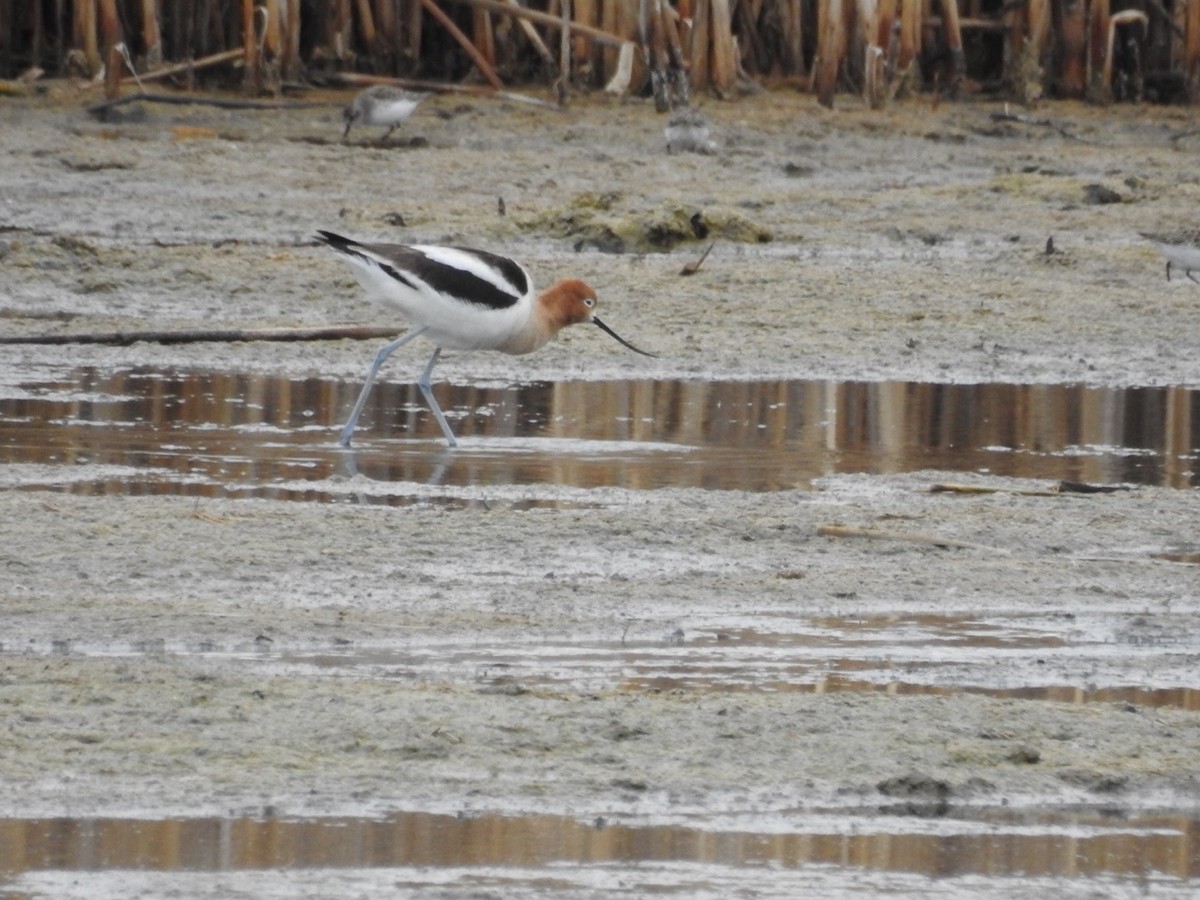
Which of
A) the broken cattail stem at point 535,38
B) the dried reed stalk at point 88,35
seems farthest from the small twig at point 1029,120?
the dried reed stalk at point 88,35

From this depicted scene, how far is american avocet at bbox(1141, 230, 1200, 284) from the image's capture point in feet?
41.0

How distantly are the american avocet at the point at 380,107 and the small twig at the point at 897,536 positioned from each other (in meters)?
9.67

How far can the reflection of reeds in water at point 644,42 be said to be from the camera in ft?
56.2

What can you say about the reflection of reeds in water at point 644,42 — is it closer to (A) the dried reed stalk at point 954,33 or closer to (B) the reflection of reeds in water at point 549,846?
(A) the dried reed stalk at point 954,33

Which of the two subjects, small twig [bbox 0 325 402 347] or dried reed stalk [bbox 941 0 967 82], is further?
dried reed stalk [bbox 941 0 967 82]

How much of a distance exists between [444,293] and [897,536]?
8.29 ft

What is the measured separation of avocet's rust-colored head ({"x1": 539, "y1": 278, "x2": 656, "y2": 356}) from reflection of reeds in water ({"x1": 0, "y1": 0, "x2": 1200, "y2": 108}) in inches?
297

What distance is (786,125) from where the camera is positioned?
56.4 ft

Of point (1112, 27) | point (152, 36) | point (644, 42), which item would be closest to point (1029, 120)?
A: point (1112, 27)

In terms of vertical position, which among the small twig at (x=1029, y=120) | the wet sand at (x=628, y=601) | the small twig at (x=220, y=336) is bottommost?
the wet sand at (x=628, y=601)

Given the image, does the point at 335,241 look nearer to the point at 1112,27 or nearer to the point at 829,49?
the point at 829,49

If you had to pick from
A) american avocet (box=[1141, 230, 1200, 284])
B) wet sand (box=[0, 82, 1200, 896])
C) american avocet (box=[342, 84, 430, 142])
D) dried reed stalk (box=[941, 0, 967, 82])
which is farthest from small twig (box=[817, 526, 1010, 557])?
dried reed stalk (box=[941, 0, 967, 82])

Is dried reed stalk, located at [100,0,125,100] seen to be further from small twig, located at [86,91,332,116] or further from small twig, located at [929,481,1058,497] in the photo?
small twig, located at [929,481,1058,497]

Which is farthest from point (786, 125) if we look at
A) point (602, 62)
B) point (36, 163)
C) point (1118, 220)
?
point (36, 163)
